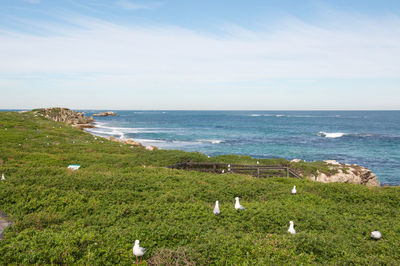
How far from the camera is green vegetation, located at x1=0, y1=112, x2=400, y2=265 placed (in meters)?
7.39

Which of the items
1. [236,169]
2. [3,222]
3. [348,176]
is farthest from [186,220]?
[348,176]

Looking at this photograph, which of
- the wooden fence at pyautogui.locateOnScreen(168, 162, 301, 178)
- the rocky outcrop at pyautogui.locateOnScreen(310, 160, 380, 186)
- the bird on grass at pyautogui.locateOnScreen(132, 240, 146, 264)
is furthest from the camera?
A: the rocky outcrop at pyautogui.locateOnScreen(310, 160, 380, 186)

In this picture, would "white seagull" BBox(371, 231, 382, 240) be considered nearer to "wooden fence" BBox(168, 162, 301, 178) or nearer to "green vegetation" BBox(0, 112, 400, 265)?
"green vegetation" BBox(0, 112, 400, 265)

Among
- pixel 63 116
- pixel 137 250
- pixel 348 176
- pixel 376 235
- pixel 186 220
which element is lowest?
pixel 348 176

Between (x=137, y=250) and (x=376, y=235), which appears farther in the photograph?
(x=376, y=235)

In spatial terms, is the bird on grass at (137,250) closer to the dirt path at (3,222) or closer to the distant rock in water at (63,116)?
the dirt path at (3,222)

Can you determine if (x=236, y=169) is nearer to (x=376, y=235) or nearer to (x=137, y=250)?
(x=376, y=235)

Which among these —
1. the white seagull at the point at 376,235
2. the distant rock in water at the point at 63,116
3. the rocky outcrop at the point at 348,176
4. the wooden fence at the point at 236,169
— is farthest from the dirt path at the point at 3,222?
the distant rock in water at the point at 63,116

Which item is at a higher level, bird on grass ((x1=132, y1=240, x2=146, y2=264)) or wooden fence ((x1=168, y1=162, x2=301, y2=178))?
bird on grass ((x1=132, y1=240, x2=146, y2=264))

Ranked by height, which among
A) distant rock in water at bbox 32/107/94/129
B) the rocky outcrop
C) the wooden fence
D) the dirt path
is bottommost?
the rocky outcrop

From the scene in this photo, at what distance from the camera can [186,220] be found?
32.3 ft

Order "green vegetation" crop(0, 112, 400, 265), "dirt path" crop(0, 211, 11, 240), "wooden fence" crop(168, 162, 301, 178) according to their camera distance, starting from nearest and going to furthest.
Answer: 1. "green vegetation" crop(0, 112, 400, 265)
2. "dirt path" crop(0, 211, 11, 240)
3. "wooden fence" crop(168, 162, 301, 178)

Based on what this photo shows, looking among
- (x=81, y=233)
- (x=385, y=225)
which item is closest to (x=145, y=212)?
(x=81, y=233)

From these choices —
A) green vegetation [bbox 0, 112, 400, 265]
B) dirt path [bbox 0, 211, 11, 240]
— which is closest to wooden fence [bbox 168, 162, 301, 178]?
green vegetation [bbox 0, 112, 400, 265]
